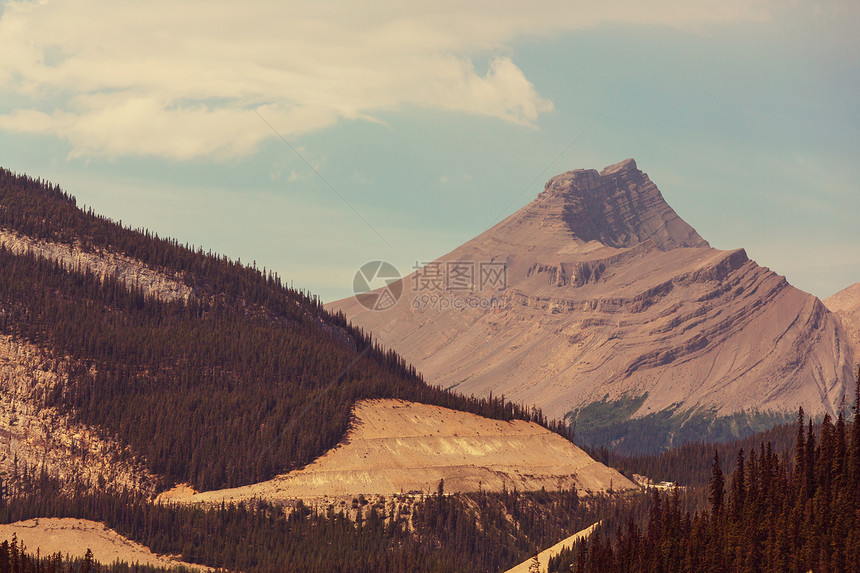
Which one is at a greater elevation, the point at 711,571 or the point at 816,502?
the point at 816,502

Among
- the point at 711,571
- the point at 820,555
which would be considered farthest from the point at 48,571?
the point at 820,555

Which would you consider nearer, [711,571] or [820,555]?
[820,555]

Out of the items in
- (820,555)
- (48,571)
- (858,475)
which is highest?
(858,475)

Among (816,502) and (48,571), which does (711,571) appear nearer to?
(816,502)

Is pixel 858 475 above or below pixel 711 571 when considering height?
above

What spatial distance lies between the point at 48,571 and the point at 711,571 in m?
106

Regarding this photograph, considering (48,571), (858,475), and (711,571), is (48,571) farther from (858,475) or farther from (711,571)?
(858,475)

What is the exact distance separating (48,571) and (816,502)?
122323mm

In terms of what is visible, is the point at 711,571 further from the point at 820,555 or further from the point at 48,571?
the point at 48,571

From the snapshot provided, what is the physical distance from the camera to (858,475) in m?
199

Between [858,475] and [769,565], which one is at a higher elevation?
[858,475]

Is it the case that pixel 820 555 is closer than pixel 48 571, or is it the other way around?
pixel 820 555

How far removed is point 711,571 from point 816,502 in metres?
19.9

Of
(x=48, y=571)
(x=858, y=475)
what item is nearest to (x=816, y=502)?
(x=858, y=475)
